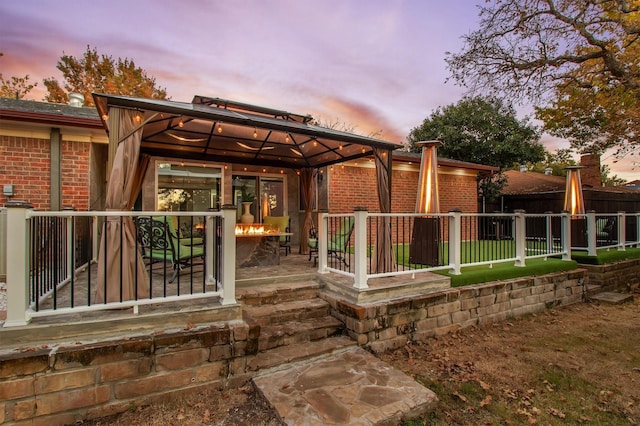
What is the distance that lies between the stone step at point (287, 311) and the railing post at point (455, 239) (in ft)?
7.03

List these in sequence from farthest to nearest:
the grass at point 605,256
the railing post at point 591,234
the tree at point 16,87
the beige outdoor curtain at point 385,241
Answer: the tree at point 16,87 → the railing post at point 591,234 → the grass at point 605,256 → the beige outdoor curtain at point 385,241

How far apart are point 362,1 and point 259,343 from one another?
318 inches

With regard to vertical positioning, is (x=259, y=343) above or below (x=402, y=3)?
below

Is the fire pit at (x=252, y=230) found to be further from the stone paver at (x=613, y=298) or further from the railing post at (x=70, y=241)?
the stone paver at (x=613, y=298)

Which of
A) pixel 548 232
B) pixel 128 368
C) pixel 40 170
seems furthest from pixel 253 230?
pixel 548 232

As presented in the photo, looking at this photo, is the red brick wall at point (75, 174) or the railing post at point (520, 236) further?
the red brick wall at point (75, 174)

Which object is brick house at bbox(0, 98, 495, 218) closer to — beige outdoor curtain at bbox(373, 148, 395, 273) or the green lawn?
beige outdoor curtain at bbox(373, 148, 395, 273)

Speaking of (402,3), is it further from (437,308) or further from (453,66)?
(437,308)

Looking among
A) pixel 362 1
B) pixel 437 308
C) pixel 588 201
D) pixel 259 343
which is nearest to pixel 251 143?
pixel 259 343

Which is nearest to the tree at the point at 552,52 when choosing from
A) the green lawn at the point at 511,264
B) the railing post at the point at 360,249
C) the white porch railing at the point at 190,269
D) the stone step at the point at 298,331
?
the white porch railing at the point at 190,269

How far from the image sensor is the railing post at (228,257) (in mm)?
3084

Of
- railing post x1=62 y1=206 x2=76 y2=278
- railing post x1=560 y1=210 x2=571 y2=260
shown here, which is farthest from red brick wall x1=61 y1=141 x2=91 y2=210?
railing post x1=560 y1=210 x2=571 y2=260

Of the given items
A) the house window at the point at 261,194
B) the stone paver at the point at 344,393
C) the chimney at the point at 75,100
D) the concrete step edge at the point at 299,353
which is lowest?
the stone paver at the point at 344,393

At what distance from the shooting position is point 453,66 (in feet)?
26.6
